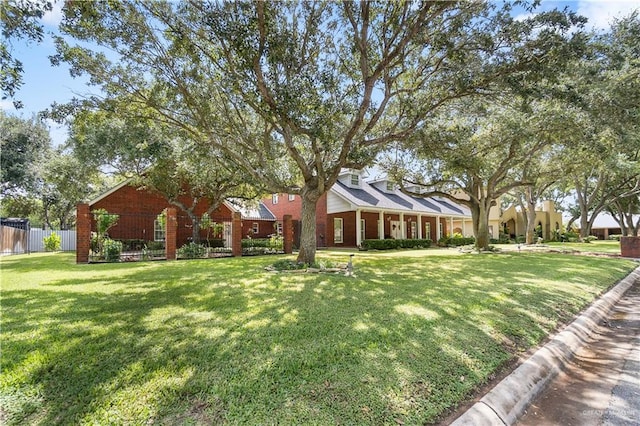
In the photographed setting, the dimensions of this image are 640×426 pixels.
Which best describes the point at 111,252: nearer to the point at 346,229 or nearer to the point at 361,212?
the point at 346,229

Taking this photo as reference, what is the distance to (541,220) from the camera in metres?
37.1

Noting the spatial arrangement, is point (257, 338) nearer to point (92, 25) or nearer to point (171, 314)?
point (171, 314)

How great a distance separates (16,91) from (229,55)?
14.5ft

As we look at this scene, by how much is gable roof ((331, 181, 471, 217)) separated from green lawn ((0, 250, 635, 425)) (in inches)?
605

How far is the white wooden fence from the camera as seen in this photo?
2362cm

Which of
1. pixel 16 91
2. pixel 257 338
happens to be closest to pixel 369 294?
pixel 257 338

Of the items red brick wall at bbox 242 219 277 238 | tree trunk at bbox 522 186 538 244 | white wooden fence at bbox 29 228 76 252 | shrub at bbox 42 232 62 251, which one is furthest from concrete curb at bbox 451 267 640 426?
white wooden fence at bbox 29 228 76 252

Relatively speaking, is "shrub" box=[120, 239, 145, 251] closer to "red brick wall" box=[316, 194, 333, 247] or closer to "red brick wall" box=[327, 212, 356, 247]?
"red brick wall" box=[316, 194, 333, 247]

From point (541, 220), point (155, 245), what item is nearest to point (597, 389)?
point (155, 245)

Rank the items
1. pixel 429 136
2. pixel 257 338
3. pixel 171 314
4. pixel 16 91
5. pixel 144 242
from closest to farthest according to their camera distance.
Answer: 1. pixel 257 338
2. pixel 171 314
3. pixel 16 91
4. pixel 429 136
5. pixel 144 242

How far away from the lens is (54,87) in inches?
396

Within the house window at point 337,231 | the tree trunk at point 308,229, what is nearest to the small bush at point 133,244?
the house window at point 337,231

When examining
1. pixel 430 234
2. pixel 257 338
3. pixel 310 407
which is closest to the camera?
pixel 310 407

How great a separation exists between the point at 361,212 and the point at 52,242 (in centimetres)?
2118
